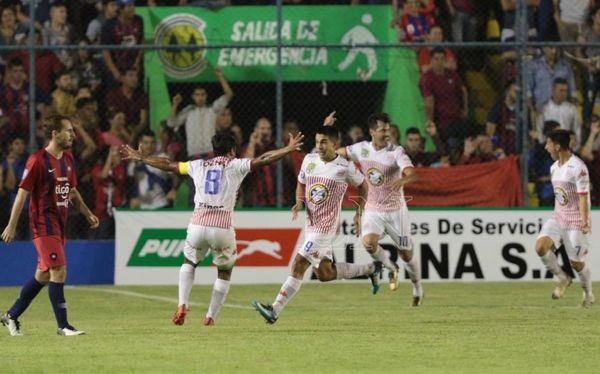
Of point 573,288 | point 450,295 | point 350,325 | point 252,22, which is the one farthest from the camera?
point 252,22

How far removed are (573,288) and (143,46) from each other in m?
7.44

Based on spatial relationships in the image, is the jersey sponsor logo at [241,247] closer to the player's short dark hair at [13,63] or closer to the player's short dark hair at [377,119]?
the player's short dark hair at [13,63]

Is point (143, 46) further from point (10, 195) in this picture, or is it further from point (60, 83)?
point (10, 195)

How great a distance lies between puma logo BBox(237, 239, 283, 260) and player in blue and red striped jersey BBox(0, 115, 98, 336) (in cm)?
850

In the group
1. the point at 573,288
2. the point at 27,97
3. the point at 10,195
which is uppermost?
the point at 27,97

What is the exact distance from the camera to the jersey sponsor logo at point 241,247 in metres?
21.8

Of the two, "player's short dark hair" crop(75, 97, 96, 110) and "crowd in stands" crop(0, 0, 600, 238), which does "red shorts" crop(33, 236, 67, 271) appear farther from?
"player's short dark hair" crop(75, 97, 96, 110)

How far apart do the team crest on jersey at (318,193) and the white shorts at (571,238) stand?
14.1 feet

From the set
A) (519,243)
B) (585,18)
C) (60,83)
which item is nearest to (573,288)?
(519,243)

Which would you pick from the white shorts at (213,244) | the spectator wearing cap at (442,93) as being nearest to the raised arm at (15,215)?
the white shorts at (213,244)

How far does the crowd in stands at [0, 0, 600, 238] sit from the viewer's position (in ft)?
72.8

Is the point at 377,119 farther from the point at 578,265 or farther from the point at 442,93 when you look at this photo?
the point at 442,93

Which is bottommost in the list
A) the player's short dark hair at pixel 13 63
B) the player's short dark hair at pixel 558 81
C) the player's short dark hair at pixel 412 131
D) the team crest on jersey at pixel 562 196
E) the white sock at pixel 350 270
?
the white sock at pixel 350 270

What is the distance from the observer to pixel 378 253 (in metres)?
17.7
